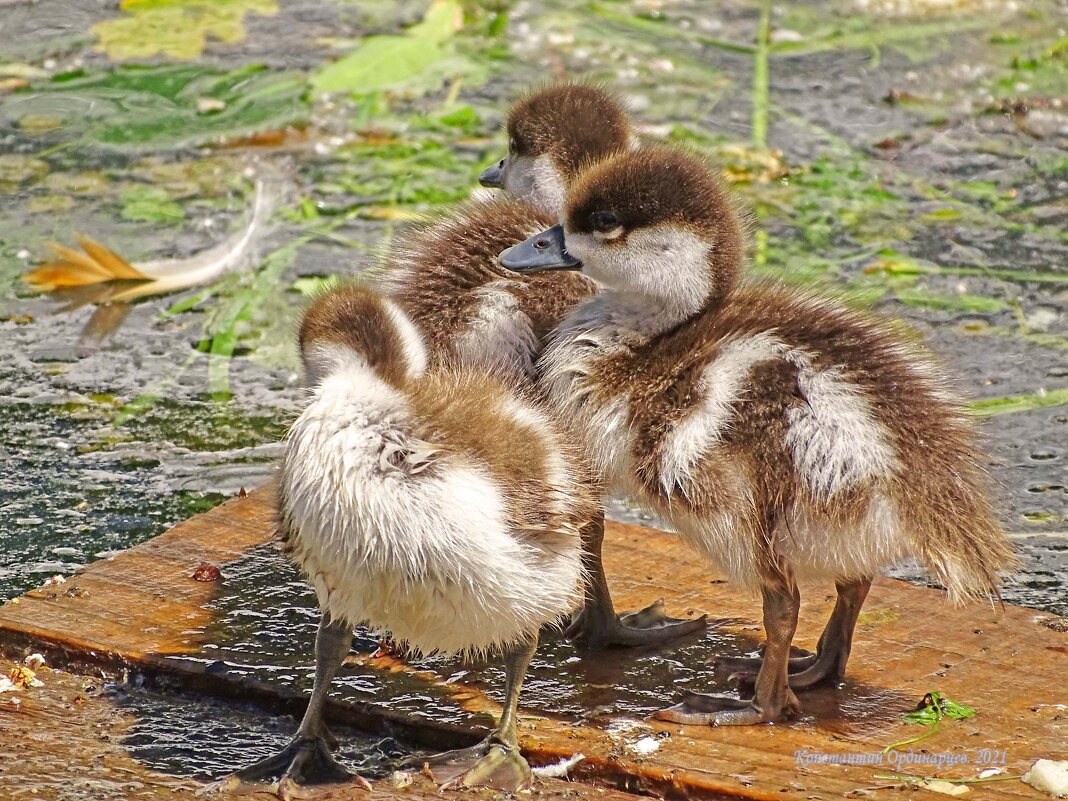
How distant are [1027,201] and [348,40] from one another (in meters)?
3.63

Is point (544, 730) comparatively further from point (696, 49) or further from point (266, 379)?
point (696, 49)

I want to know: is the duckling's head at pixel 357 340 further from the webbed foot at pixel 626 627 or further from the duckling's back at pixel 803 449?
the webbed foot at pixel 626 627

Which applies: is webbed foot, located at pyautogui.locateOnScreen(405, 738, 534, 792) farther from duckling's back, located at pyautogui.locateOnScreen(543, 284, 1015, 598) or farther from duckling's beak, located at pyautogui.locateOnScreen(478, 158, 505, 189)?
duckling's beak, located at pyautogui.locateOnScreen(478, 158, 505, 189)

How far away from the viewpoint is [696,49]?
8.41 metres

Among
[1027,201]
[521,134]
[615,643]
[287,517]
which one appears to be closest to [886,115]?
[1027,201]

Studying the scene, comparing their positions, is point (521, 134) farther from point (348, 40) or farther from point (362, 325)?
point (348, 40)

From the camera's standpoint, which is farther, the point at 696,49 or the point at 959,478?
the point at 696,49

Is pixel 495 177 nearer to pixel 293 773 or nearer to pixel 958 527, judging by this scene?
pixel 958 527

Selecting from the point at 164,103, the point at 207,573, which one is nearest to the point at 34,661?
the point at 207,573

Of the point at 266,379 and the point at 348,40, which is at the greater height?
the point at 348,40

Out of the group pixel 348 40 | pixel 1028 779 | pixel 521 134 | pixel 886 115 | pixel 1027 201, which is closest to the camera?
pixel 1028 779

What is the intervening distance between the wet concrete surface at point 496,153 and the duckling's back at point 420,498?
1.67 feet

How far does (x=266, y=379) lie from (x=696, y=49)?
400 centimetres

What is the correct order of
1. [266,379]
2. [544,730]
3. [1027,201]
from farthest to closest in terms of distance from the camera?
[1027,201] < [266,379] < [544,730]
